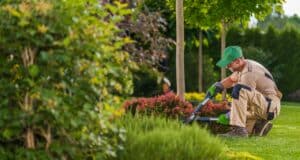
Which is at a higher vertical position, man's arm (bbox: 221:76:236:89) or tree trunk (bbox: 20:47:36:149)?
tree trunk (bbox: 20:47:36:149)

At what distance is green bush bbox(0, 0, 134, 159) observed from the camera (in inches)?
153

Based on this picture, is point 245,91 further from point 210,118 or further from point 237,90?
point 210,118

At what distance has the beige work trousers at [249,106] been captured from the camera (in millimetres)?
8516

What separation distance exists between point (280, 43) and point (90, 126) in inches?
780

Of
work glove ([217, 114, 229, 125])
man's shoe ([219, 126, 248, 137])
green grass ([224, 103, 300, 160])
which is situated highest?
work glove ([217, 114, 229, 125])

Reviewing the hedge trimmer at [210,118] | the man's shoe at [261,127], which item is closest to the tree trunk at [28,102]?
the hedge trimmer at [210,118]

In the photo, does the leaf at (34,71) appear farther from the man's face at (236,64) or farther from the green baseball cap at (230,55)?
the man's face at (236,64)

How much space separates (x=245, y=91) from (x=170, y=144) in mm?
3757

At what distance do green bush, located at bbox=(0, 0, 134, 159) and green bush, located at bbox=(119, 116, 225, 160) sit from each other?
0.56m

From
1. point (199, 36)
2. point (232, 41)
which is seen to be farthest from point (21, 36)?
point (232, 41)

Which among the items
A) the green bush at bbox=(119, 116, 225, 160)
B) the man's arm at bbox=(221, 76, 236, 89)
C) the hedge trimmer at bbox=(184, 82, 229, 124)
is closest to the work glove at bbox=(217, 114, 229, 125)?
the hedge trimmer at bbox=(184, 82, 229, 124)

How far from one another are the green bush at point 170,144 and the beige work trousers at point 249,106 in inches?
128

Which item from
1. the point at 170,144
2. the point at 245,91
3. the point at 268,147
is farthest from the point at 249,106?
the point at 170,144

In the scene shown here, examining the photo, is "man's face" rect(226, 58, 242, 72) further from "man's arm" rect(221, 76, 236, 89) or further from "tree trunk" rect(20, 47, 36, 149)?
"tree trunk" rect(20, 47, 36, 149)
